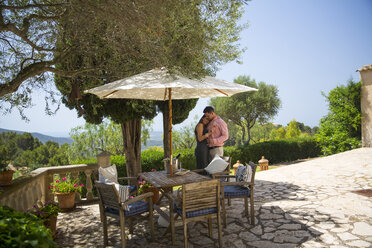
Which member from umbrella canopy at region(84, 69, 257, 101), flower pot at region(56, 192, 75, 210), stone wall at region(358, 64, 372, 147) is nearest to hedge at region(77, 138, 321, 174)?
stone wall at region(358, 64, 372, 147)

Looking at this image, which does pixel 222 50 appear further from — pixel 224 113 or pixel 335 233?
pixel 224 113

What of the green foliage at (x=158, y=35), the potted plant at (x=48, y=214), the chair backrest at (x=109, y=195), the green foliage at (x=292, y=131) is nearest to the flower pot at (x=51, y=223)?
the potted plant at (x=48, y=214)

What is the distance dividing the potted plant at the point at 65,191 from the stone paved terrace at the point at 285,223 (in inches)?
8.6

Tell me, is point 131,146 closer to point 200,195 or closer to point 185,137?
point 200,195

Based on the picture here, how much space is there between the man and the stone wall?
9.22 meters

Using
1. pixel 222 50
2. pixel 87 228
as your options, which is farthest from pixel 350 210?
pixel 87 228

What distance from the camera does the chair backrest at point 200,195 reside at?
328cm

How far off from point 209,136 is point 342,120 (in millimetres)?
9705

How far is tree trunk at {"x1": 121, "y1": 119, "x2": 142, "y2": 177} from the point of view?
8.36m

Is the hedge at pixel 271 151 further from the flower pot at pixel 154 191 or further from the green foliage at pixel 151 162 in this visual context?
the flower pot at pixel 154 191

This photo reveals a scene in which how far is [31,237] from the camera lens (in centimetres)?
154

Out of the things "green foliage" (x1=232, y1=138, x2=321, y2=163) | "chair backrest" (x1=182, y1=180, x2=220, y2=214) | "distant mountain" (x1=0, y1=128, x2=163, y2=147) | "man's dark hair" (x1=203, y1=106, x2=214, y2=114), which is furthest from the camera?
"distant mountain" (x1=0, y1=128, x2=163, y2=147)

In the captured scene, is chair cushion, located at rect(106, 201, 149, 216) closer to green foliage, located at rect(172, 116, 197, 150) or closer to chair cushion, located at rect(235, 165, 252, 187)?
chair cushion, located at rect(235, 165, 252, 187)

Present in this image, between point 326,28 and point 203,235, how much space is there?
20155 millimetres
